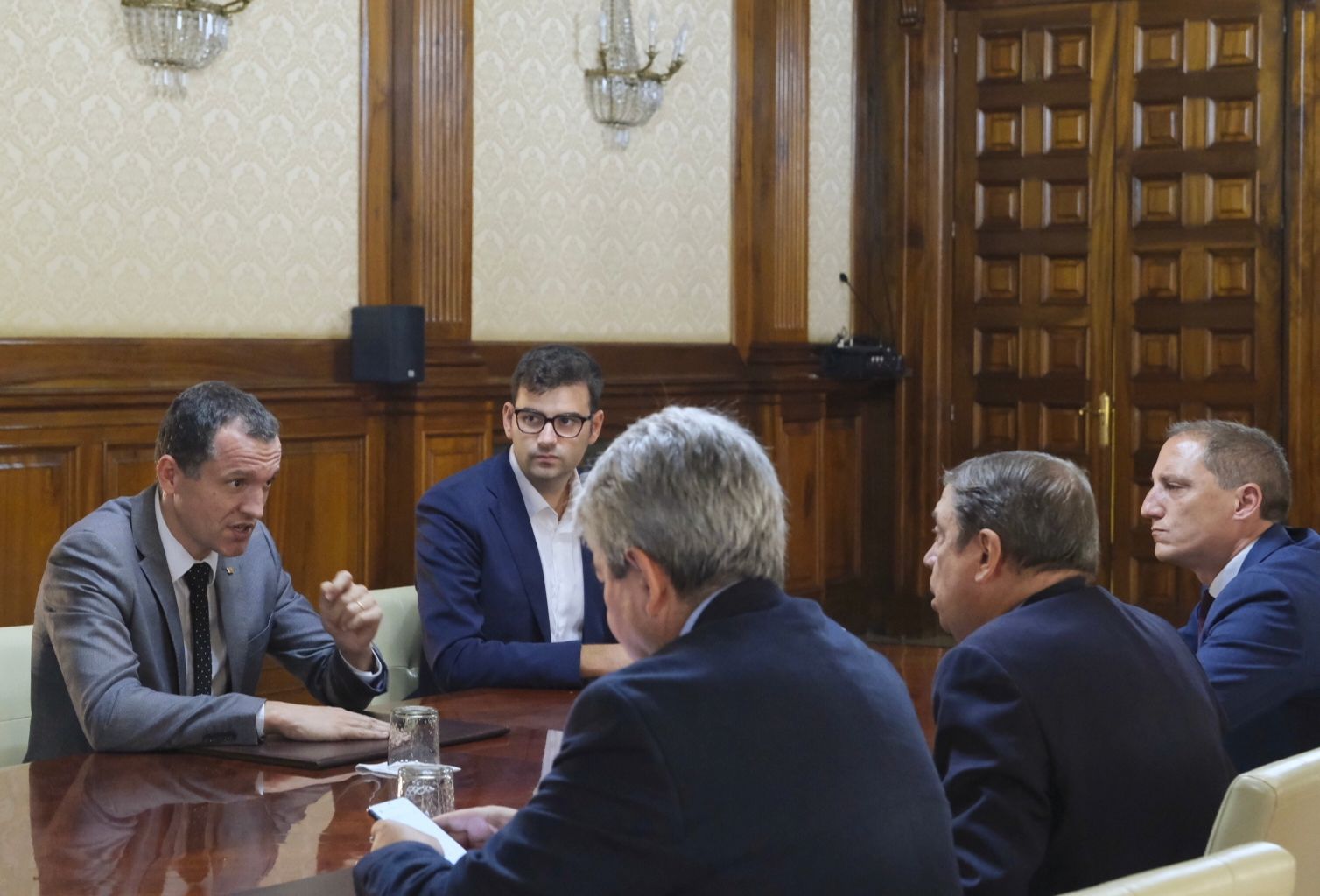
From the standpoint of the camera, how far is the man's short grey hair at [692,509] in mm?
1658

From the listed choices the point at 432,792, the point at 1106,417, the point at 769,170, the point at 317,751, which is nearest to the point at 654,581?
the point at 432,792

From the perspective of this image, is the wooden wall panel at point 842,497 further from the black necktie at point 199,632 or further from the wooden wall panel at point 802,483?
the black necktie at point 199,632

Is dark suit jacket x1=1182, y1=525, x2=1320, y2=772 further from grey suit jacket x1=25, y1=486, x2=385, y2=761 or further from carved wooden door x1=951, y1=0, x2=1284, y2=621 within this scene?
carved wooden door x1=951, y1=0, x2=1284, y2=621

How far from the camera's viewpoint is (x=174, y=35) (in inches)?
174

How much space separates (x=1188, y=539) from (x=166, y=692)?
1969 millimetres

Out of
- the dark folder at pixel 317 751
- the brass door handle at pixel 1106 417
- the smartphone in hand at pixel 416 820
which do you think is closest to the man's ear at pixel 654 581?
the smartphone in hand at pixel 416 820

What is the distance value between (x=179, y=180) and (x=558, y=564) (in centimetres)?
187

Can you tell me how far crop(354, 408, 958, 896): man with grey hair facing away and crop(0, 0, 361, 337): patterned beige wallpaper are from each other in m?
3.04

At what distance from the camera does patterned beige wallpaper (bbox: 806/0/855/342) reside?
23.1ft

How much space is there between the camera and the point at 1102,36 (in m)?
6.90

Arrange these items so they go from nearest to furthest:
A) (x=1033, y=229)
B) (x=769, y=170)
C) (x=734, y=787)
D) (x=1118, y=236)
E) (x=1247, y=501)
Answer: (x=734, y=787) < (x=1247, y=501) < (x=769, y=170) < (x=1118, y=236) < (x=1033, y=229)

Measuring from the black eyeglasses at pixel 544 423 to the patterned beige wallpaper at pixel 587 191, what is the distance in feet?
6.69

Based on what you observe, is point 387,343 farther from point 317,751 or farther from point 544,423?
point 317,751

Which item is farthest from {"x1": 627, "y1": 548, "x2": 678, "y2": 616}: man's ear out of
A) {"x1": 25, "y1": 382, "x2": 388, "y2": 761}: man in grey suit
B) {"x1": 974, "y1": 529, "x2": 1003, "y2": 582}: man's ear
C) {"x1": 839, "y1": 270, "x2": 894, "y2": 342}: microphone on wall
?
{"x1": 839, "y1": 270, "x2": 894, "y2": 342}: microphone on wall
